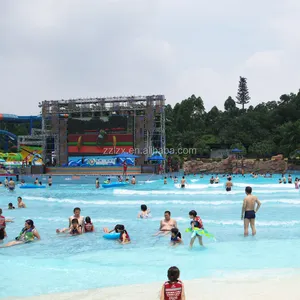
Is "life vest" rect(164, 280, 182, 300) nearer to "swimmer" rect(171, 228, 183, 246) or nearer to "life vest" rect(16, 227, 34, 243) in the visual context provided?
"swimmer" rect(171, 228, 183, 246)

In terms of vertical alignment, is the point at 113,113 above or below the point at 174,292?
above

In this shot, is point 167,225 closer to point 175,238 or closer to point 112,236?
point 175,238

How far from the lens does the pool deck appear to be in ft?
17.7

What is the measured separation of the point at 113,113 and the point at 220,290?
33.5 meters

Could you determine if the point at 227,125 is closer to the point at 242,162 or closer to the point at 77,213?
the point at 242,162

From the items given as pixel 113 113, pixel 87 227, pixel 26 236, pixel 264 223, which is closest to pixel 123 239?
pixel 87 227

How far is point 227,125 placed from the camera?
56.2 m

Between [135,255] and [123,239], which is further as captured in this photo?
[123,239]

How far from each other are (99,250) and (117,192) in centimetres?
1625

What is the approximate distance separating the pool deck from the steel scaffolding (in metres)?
30.2

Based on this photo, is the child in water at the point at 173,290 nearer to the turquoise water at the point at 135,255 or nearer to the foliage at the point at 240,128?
the turquoise water at the point at 135,255

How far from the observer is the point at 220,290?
567cm

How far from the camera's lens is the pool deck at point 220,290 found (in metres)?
5.40

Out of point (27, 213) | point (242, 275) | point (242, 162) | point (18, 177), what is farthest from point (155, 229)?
point (242, 162)
